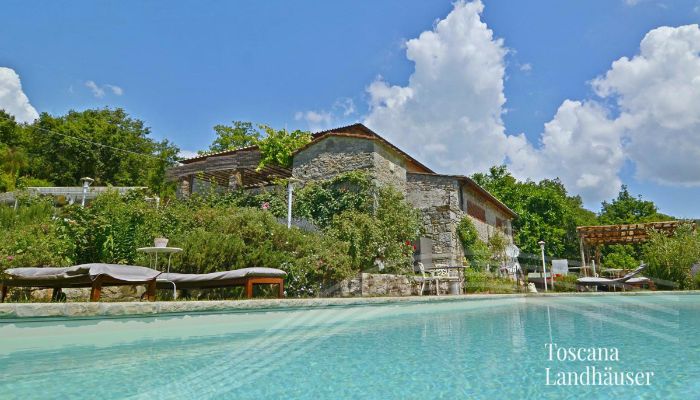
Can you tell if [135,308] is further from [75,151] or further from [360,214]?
[75,151]

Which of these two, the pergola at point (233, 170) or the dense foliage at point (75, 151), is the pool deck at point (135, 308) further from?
the dense foliage at point (75, 151)

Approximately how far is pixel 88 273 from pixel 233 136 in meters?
30.9

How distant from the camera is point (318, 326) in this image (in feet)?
19.2

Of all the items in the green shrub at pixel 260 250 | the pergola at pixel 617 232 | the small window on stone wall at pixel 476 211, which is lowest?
the green shrub at pixel 260 250

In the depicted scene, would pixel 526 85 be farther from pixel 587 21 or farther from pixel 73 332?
pixel 73 332

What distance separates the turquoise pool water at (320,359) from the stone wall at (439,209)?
10513 millimetres

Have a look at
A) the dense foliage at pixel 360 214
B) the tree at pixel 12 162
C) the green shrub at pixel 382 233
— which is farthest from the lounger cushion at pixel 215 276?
the tree at pixel 12 162

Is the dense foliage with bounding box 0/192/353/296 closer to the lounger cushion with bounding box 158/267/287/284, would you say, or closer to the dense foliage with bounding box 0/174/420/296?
the dense foliage with bounding box 0/174/420/296

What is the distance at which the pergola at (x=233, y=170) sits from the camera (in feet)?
59.0

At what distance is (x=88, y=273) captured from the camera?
5125 mm

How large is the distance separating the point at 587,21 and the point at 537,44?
170 cm

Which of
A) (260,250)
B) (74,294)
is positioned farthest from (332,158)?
(74,294)

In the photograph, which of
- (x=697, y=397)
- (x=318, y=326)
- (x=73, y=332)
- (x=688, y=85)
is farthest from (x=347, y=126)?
(x=697, y=397)

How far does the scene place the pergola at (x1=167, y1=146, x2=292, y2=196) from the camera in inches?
708
